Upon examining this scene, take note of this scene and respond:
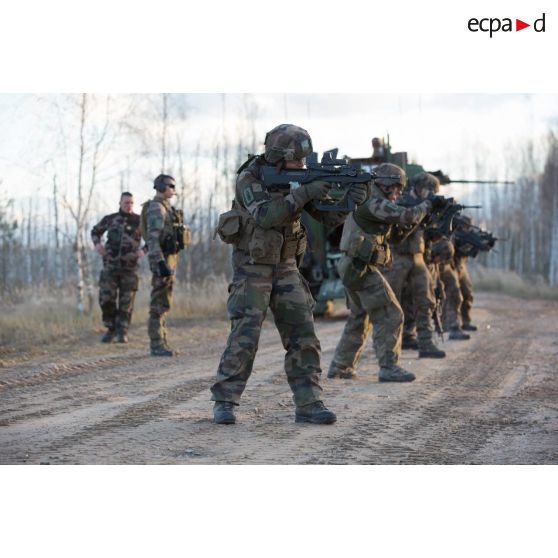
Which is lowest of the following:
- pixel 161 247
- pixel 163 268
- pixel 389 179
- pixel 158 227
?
pixel 163 268

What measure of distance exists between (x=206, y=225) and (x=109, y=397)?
51.2ft

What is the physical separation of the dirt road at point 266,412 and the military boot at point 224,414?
85mm

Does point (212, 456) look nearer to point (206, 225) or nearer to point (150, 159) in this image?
point (150, 159)

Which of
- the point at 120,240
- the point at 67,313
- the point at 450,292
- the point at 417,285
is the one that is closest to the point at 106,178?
the point at 67,313

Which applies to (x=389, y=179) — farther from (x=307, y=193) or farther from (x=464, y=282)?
(x=464, y=282)

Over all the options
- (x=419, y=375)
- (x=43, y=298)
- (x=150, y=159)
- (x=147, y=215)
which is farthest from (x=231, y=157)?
(x=419, y=375)

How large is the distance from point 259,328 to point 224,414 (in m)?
0.62

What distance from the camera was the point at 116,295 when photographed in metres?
13.3

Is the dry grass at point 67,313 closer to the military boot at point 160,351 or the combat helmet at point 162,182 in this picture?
the military boot at point 160,351

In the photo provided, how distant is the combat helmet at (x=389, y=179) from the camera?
9.34m

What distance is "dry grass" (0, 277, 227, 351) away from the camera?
551 inches

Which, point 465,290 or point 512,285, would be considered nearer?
point 465,290

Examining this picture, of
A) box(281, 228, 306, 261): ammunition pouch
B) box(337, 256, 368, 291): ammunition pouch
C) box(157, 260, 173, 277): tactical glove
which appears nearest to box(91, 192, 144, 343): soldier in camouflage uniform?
box(157, 260, 173, 277): tactical glove

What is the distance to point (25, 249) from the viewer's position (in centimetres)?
2978
